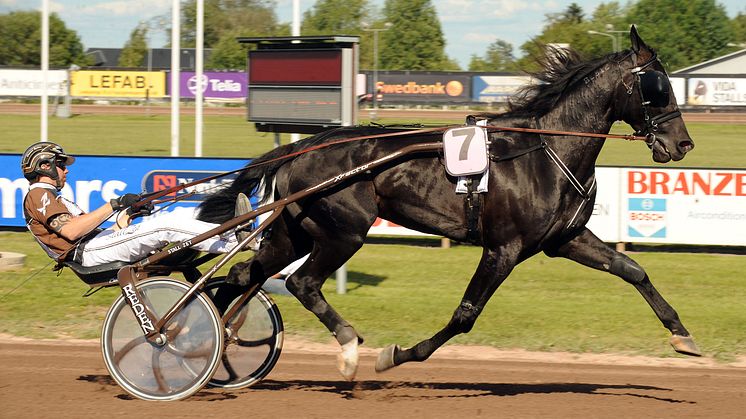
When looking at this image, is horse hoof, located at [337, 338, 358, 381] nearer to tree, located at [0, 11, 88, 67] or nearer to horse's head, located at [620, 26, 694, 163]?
horse's head, located at [620, 26, 694, 163]

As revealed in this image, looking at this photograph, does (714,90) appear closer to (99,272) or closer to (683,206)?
(683,206)

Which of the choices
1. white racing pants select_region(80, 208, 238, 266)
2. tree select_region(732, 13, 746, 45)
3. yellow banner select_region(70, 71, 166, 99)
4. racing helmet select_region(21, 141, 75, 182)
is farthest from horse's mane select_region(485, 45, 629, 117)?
tree select_region(732, 13, 746, 45)

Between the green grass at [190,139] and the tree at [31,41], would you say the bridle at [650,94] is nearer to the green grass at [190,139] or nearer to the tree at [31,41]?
the green grass at [190,139]

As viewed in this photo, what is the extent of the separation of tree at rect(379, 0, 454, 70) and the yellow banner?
30.2 m

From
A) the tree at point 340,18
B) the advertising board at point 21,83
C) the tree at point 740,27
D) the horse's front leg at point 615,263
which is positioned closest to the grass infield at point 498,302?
the horse's front leg at point 615,263

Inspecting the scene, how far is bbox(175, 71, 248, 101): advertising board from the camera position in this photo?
136ft

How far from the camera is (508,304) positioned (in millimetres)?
8664

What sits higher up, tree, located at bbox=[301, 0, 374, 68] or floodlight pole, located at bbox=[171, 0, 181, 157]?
tree, located at bbox=[301, 0, 374, 68]

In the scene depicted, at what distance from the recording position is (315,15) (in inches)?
3600

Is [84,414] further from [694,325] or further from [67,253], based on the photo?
[694,325]

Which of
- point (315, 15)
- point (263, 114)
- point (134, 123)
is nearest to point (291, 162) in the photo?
point (263, 114)

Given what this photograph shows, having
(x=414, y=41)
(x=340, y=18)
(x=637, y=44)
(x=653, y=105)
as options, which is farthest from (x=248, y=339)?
(x=340, y=18)

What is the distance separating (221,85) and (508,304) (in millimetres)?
35642

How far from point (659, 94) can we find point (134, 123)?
30.5 meters
